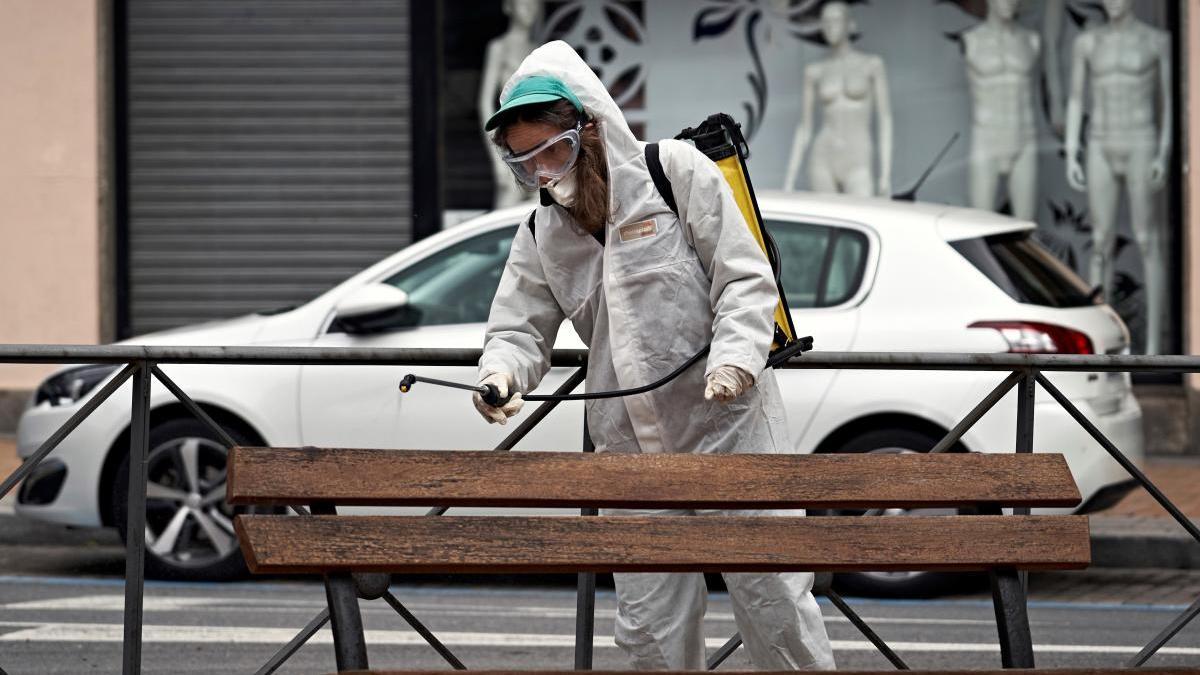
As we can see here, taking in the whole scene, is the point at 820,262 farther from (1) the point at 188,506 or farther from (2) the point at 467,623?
(1) the point at 188,506

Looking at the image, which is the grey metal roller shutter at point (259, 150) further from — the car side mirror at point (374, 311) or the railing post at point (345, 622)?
the railing post at point (345, 622)

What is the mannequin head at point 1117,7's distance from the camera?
12406mm

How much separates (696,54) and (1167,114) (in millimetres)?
3180

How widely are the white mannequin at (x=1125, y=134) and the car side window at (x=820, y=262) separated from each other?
5.04m

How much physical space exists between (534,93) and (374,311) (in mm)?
4265

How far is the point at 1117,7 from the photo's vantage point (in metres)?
12.4

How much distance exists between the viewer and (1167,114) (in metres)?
12.5

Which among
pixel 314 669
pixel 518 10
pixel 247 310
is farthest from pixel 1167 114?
pixel 314 669

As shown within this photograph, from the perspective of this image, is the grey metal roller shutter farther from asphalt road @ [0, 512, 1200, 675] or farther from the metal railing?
the metal railing

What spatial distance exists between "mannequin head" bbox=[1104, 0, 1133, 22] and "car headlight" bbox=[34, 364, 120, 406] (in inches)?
282

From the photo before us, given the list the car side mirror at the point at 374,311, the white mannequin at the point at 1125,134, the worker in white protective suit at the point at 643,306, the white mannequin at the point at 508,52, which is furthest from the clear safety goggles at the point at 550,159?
the white mannequin at the point at 1125,134

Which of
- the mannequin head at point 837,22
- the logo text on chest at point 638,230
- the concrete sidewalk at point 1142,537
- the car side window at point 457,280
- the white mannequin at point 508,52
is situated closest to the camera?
the logo text on chest at point 638,230

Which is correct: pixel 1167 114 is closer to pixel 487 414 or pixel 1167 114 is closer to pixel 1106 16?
pixel 1106 16

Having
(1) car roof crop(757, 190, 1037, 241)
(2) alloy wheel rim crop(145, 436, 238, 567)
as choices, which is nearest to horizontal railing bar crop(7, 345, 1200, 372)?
(1) car roof crop(757, 190, 1037, 241)
